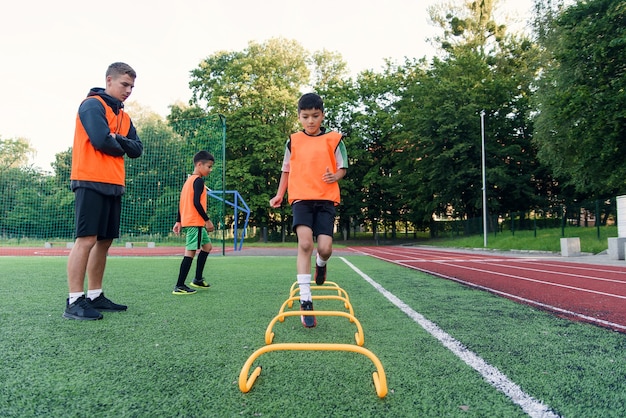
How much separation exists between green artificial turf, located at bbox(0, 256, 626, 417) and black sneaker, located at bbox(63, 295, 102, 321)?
67 mm

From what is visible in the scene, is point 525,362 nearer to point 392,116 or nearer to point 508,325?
point 508,325

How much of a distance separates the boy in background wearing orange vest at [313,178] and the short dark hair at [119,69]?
1654 mm

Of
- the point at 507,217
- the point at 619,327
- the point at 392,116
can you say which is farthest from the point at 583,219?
the point at 392,116

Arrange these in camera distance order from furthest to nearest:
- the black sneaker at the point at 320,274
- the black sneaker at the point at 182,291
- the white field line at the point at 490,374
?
1. the black sneaker at the point at 182,291
2. the black sneaker at the point at 320,274
3. the white field line at the point at 490,374

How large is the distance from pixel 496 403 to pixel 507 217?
25.8 meters

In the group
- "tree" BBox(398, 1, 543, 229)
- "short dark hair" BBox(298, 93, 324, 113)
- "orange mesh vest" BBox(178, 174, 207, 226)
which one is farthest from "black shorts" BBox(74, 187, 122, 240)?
"tree" BBox(398, 1, 543, 229)

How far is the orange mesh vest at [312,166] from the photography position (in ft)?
12.0

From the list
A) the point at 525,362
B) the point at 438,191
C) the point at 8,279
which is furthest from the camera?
the point at 438,191

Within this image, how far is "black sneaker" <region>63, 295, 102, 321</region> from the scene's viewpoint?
3377 mm

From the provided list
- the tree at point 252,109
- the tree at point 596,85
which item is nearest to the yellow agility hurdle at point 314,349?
the tree at point 596,85

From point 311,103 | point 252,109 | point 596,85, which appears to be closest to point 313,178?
point 311,103

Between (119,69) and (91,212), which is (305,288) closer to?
(91,212)

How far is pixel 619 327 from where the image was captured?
3217 mm

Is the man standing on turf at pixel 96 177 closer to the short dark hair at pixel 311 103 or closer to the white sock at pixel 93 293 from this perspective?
the white sock at pixel 93 293
